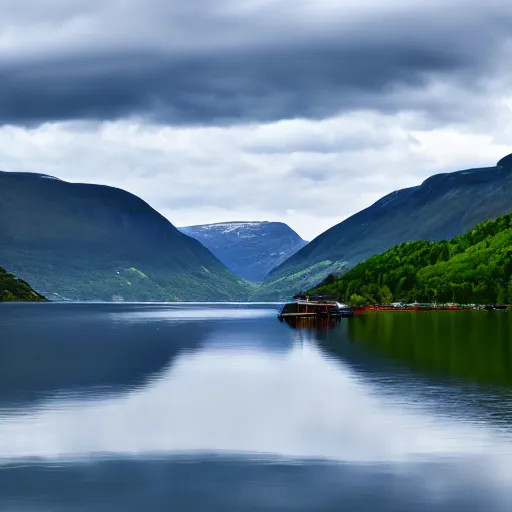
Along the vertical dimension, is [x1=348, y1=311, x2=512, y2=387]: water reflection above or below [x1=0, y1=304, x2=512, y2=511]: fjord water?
above

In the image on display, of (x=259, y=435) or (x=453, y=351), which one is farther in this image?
(x=453, y=351)

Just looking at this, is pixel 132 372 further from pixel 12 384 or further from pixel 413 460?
pixel 413 460

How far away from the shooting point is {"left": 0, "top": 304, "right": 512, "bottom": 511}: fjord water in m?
34.9

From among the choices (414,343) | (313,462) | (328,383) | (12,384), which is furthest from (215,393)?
(414,343)

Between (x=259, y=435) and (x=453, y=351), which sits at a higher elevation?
(x=453, y=351)

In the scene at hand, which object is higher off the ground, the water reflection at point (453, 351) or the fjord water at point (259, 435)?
the water reflection at point (453, 351)

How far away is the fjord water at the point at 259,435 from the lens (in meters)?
34.9

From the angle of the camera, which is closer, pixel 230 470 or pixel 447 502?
pixel 447 502

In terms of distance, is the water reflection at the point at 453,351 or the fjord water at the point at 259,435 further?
the water reflection at the point at 453,351

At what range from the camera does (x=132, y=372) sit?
90.6 m

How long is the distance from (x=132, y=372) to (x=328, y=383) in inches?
839

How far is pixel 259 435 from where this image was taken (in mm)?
49594

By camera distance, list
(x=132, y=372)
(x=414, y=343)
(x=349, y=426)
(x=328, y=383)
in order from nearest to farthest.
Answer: (x=349, y=426)
(x=328, y=383)
(x=132, y=372)
(x=414, y=343)

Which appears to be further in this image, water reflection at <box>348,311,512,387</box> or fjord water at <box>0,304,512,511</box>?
water reflection at <box>348,311,512,387</box>
